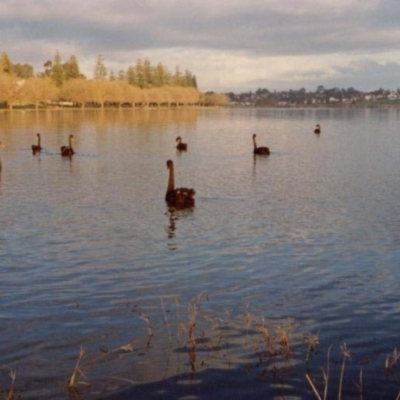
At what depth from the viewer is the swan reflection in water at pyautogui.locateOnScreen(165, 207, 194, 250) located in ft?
53.0

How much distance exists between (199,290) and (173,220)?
7.33 metres

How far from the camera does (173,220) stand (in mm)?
19297

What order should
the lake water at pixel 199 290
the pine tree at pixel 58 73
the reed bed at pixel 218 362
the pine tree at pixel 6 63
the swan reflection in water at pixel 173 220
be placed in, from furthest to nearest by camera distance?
the pine tree at pixel 58 73
the pine tree at pixel 6 63
the swan reflection in water at pixel 173 220
the lake water at pixel 199 290
the reed bed at pixel 218 362

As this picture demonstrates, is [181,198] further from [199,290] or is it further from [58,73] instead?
[58,73]

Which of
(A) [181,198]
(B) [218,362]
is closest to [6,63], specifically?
(A) [181,198]

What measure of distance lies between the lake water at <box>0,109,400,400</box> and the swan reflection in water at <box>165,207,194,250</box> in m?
0.08

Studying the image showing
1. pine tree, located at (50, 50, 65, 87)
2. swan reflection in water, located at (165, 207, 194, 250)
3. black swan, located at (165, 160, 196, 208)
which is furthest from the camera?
pine tree, located at (50, 50, 65, 87)

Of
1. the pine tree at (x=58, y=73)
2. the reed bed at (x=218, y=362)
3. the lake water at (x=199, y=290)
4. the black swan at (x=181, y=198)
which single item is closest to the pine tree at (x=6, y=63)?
the pine tree at (x=58, y=73)

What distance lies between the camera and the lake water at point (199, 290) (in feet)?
27.5

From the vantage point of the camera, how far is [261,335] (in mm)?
9695

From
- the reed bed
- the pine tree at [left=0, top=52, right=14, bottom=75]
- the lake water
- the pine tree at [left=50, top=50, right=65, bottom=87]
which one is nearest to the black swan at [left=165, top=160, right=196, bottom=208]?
the lake water

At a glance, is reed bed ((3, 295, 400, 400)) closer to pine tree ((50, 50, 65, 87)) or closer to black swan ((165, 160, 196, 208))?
black swan ((165, 160, 196, 208))

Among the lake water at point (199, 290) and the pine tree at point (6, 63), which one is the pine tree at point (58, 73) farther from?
the lake water at point (199, 290)

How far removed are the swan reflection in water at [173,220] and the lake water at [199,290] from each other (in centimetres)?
8
